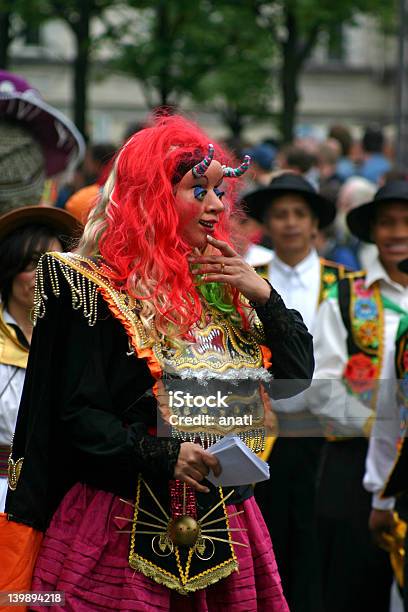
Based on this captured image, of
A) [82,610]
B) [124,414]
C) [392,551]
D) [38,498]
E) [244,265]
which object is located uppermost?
[244,265]

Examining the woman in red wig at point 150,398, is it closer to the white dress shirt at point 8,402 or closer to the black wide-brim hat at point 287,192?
the white dress shirt at point 8,402

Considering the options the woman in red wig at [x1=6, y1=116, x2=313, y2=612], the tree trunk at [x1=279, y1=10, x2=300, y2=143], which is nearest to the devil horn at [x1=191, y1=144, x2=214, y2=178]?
the woman in red wig at [x1=6, y1=116, x2=313, y2=612]

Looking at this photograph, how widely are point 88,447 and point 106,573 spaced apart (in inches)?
13.8

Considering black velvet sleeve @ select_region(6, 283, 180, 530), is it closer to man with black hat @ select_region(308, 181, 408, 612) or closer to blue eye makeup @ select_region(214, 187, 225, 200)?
blue eye makeup @ select_region(214, 187, 225, 200)

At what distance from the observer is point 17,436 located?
382 cm

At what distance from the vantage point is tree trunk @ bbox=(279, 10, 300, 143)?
16516mm

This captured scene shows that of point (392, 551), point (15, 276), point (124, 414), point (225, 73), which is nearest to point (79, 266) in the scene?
point (124, 414)

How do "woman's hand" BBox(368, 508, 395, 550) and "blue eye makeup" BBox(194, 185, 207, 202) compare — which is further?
"woman's hand" BBox(368, 508, 395, 550)

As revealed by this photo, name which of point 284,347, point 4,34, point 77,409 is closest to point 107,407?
point 77,409

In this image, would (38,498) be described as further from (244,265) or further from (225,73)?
(225,73)

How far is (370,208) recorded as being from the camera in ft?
21.8

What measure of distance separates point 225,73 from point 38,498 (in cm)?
1518

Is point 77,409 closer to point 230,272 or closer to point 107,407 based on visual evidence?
point 107,407

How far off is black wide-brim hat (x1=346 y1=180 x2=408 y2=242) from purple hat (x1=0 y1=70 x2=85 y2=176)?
190 cm
